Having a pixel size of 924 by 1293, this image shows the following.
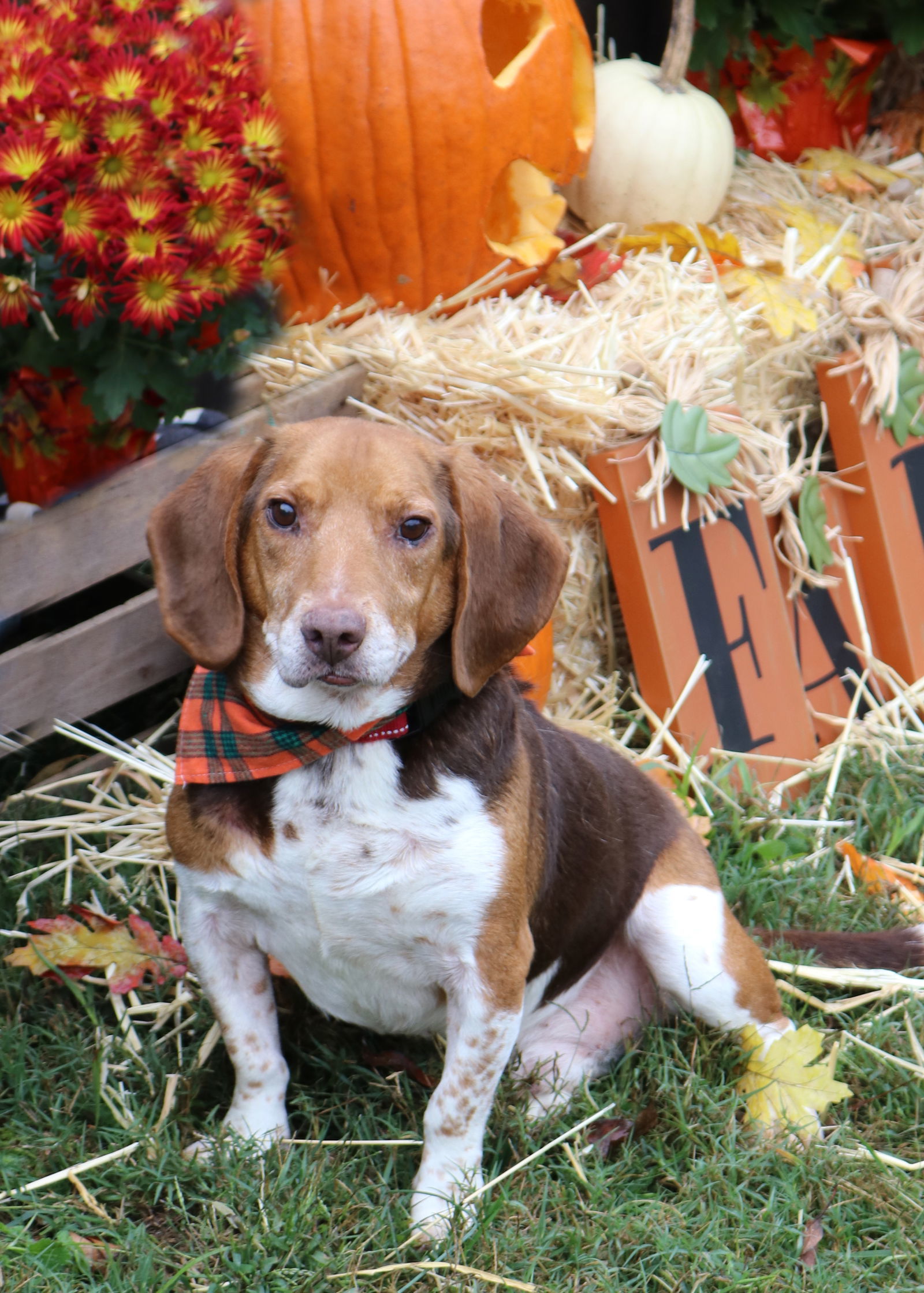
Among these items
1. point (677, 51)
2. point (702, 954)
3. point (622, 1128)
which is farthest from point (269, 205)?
point (677, 51)

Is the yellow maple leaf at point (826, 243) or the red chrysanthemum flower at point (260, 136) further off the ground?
the red chrysanthemum flower at point (260, 136)

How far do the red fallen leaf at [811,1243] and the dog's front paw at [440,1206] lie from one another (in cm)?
63

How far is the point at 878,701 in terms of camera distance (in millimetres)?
4395

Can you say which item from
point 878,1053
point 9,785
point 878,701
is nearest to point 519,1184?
point 878,1053

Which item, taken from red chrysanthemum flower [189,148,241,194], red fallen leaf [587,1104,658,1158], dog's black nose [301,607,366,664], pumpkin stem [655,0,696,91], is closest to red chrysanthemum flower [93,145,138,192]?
red chrysanthemum flower [189,148,241,194]

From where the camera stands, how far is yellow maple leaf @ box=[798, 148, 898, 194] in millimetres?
5113

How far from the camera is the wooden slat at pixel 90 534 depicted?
289 centimetres

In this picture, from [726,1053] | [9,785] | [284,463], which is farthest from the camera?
[9,785]

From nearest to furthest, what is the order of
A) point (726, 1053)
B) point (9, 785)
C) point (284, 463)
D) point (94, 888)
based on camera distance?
1. point (284, 463)
2. point (726, 1053)
3. point (94, 888)
4. point (9, 785)

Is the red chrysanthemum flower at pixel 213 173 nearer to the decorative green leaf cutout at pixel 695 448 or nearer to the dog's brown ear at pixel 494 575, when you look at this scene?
the dog's brown ear at pixel 494 575

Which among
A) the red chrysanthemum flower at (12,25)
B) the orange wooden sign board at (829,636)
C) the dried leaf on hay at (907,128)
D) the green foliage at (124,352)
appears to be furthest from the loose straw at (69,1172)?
the dried leaf on hay at (907,128)

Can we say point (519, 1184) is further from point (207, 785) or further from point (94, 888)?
point (94, 888)

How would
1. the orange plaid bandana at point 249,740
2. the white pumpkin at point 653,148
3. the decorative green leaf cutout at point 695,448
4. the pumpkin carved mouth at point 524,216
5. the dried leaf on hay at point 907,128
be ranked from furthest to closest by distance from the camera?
the dried leaf on hay at point 907,128, the white pumpkin at point 653,148, the pumpkin carved mouth at point 524,216, the decorative green leaf cutout at point 695,448, the orange plaid bandana at point 249,740

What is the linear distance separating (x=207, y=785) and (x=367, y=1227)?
2.85 ft
